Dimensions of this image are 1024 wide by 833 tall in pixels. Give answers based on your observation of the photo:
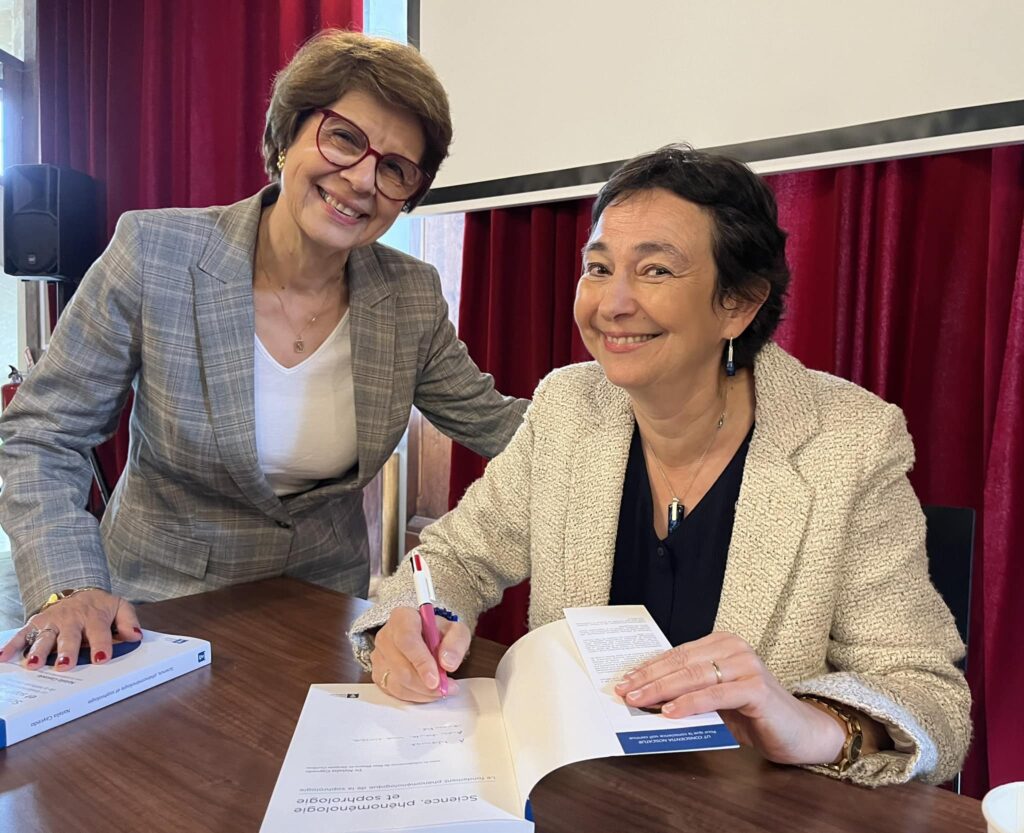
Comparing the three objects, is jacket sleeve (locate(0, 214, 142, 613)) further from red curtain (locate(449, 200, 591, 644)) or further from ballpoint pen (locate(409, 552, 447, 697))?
red curtain (locate(449, 200, 591, 644))

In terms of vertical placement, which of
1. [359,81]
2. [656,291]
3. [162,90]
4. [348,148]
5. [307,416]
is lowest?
[307,416]

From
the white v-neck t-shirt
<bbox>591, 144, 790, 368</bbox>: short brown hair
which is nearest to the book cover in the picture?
the white v-neck t-shirt

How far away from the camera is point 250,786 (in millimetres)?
693

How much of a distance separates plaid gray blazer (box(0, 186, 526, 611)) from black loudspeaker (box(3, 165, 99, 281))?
2.55 metres

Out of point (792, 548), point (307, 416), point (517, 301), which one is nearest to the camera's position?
point (792, 548)

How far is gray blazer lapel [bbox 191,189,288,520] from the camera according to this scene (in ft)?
4.39

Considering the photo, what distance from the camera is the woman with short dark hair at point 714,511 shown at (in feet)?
2.71

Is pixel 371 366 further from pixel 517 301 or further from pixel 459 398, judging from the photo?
pixel 517 301

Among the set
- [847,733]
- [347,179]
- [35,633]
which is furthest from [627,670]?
[347,179]

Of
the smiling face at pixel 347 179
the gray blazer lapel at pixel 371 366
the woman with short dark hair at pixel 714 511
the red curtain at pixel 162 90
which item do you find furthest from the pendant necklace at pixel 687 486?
the red curtain at pixel 162 90

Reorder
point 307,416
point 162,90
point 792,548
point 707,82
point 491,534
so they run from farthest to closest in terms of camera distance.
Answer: point 162,90
point 707,82
point 307,416
point 491,534
point 792,548

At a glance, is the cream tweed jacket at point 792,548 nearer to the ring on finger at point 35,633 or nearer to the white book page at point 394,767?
the white book page at point 394,767

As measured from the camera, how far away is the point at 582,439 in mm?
1206

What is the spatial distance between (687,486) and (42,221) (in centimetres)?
350
